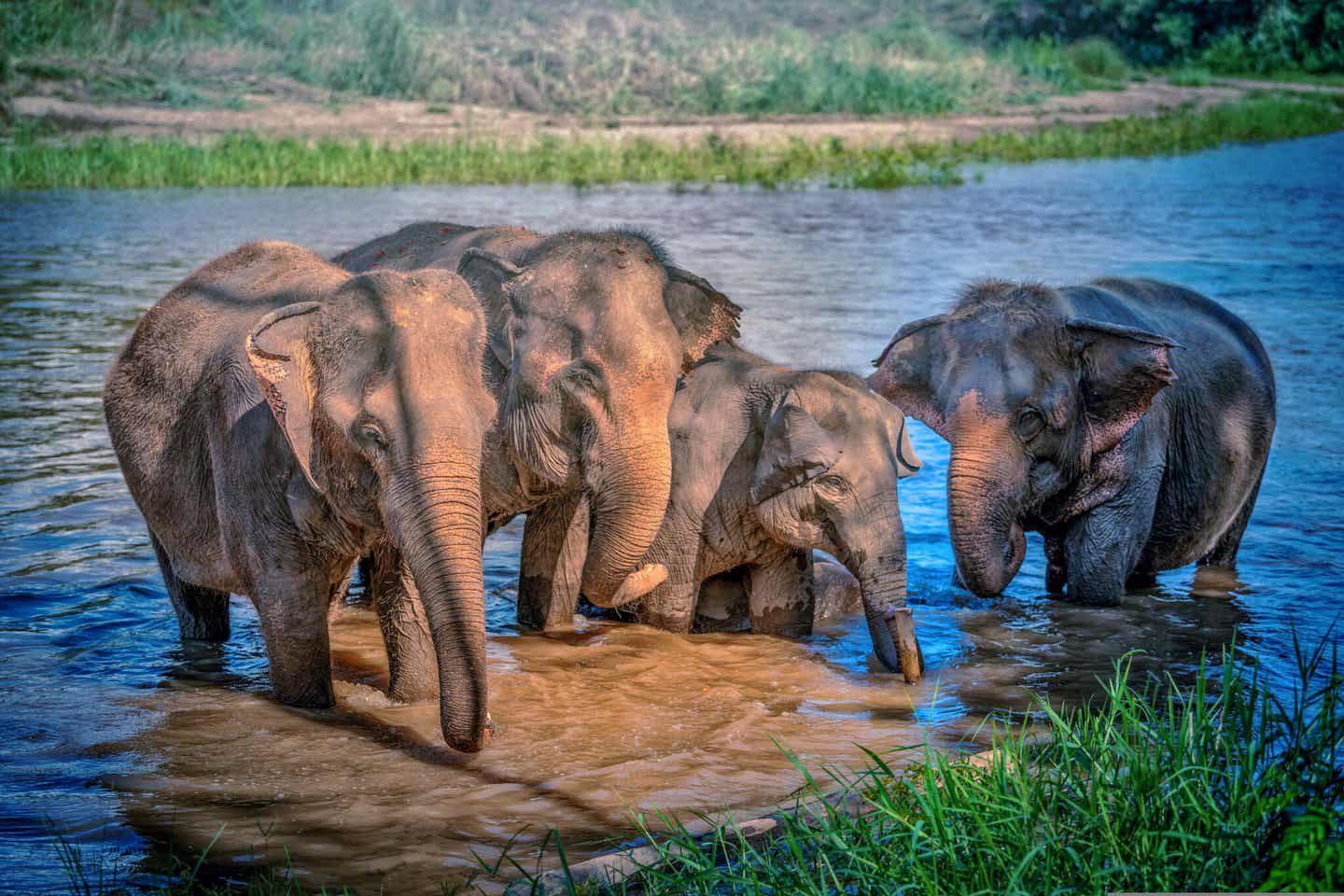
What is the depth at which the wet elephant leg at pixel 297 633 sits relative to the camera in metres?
6.17

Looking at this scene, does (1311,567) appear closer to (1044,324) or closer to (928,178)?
(1044,324)

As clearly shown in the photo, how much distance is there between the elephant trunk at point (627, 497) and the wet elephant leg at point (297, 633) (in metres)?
1.10

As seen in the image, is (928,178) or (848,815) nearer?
(848,815)

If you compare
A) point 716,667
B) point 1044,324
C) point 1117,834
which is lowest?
point 716,667

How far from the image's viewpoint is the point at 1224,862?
4.42 metres

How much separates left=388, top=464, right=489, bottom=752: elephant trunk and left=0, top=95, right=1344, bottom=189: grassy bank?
2076cm

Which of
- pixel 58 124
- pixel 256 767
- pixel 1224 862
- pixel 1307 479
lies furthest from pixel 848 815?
pixel 58 124

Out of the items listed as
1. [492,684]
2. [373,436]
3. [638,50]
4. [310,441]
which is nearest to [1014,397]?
[492,684]

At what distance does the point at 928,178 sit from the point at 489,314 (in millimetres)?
21640

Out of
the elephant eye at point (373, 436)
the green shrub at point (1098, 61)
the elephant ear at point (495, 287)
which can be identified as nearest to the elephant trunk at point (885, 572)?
the elephant ear at point (495, 287)

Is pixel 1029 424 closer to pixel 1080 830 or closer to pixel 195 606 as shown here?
pixel 1080 830

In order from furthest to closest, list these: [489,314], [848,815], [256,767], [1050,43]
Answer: [1050,43] < [489,314] < [256,767] < [848,815]

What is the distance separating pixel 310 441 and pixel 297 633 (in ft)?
3.04

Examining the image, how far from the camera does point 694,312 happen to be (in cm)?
723
